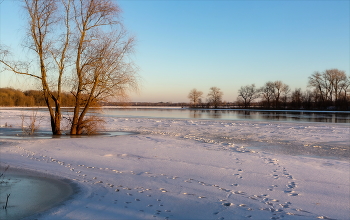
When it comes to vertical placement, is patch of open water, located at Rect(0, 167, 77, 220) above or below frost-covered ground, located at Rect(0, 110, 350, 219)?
below

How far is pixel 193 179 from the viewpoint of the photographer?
6918 millimetres

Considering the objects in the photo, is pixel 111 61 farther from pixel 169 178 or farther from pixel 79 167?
pixel 169 178

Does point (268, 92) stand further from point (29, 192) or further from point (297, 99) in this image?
point (29, 192)

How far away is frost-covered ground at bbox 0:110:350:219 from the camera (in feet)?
16.3

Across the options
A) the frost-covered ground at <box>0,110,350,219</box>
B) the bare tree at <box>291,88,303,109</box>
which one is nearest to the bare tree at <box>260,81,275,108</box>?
the bare tree at <box>291,88,303,109</box>

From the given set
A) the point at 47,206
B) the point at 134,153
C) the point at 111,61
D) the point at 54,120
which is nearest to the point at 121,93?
the point at 111,61

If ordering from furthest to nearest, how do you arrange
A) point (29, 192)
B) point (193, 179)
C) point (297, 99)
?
1. point (297, 99)
2. point (193, 179)
3. point (29, 192)

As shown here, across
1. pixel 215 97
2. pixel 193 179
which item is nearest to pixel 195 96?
pixel 215 97

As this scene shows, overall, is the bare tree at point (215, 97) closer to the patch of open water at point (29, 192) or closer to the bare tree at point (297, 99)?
the bare tree at point (297, 99)

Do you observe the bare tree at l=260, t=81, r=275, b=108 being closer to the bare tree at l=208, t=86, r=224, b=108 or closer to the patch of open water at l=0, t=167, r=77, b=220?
the bare tree at l=208, t=86, r=224, b=108

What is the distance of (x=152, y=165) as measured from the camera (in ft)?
27.7

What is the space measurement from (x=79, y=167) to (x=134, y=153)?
8.10 ft

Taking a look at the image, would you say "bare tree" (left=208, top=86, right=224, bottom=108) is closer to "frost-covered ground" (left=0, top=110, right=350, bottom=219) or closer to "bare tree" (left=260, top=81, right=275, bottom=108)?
"bare tree" (left=260, top=81, right=275, bottom=108)

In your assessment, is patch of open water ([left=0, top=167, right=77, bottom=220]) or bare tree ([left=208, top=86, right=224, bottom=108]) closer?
patch of open water ([left=0, top=167, right=77, bottom=220])
